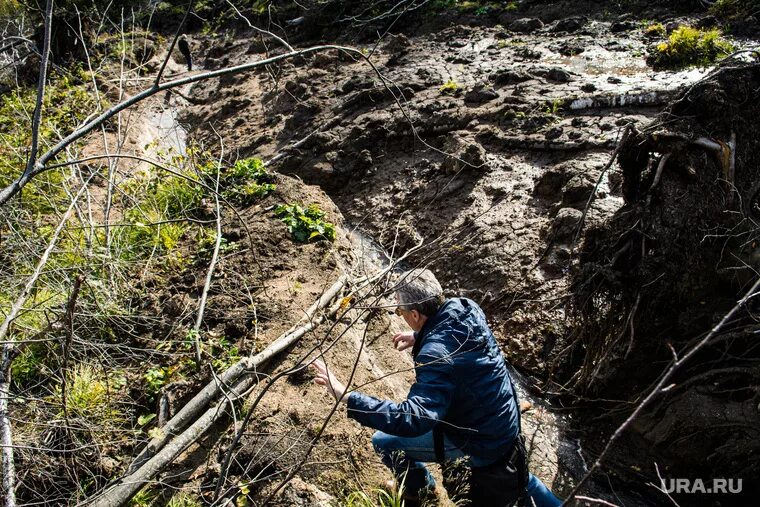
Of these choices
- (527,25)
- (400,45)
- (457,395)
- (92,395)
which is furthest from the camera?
(400,45)

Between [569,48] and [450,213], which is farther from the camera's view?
[569,48]

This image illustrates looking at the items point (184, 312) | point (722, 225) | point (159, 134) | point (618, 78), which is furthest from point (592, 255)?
point (159, 134)

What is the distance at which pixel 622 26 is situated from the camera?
9.13 m

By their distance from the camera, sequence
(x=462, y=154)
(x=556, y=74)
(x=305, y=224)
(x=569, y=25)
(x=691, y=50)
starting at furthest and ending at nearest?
(x=569, y=25) → (x=556, y=74) → (x=691, y=50) → (x=462, y=154) → (x=305, y=224)

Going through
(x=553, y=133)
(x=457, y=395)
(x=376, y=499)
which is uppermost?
(x=553, y=133)

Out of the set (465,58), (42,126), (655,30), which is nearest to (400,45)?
(465,58)

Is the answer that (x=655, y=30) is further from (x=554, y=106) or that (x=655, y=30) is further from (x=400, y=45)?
(x=400, y=45)

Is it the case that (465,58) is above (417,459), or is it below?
above

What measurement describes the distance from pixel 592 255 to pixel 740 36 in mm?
5857

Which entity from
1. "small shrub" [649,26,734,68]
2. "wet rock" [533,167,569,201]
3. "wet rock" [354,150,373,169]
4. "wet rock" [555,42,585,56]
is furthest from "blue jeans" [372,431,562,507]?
"wet rock" [555,42,585,56]

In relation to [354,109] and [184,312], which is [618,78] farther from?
[184,312]

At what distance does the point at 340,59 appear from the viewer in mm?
10250

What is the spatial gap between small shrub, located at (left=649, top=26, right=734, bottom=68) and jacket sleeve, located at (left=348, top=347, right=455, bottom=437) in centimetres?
659

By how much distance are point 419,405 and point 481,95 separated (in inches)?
234
